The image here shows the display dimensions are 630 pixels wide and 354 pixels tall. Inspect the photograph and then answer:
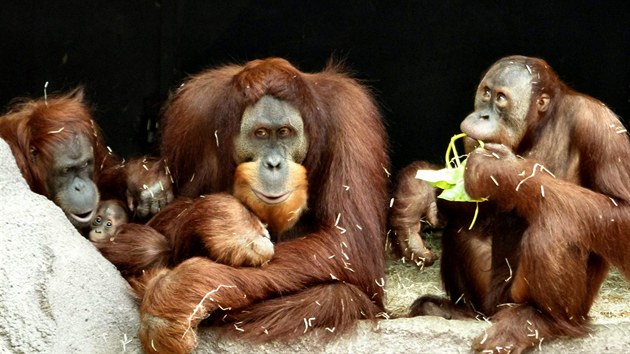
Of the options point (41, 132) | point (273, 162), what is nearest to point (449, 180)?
point (273, 162)

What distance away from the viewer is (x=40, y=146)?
5.35 m

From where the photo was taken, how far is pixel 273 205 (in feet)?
15.9

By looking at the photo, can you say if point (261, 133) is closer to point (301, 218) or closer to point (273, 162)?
point (273, 162)

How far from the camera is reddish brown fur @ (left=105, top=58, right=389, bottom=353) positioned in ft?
15.1

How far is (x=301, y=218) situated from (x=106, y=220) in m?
0.95

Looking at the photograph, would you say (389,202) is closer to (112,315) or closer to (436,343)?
(436,343)

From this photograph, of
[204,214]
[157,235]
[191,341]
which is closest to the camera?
[191,341]

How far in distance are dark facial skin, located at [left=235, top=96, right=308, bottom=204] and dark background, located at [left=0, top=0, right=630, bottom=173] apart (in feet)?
6.55

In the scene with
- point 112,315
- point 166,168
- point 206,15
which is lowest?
point 112,315

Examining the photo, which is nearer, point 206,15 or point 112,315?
point 112,315

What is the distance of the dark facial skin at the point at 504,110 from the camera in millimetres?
5039

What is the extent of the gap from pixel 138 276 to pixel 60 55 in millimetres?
2204

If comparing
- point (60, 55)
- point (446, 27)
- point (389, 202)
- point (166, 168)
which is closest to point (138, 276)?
point (166, 168)

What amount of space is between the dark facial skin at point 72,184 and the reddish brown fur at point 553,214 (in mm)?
1686
